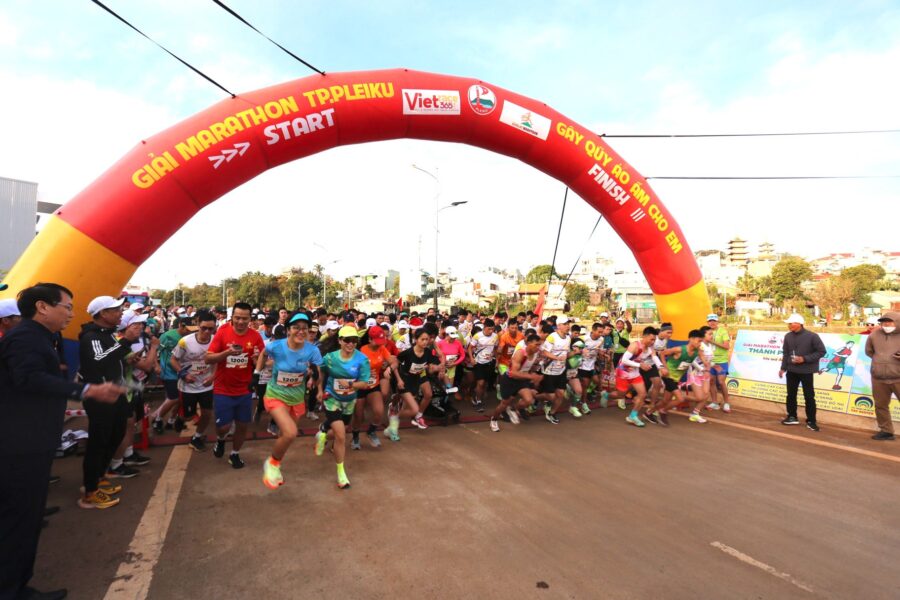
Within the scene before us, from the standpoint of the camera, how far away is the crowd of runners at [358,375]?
4699 millimetres

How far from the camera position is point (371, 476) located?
4.94 meters

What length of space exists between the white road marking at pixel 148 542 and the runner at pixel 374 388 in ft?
6.88

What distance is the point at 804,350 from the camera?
289 inches

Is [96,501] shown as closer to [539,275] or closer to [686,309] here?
[686,309]

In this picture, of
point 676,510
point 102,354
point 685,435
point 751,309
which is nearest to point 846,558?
point 676,510

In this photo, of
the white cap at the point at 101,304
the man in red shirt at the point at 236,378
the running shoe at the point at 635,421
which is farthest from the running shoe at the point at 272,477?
the running shoe at the point at 635,421

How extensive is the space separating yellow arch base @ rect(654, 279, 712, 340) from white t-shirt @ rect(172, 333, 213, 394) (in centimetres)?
814

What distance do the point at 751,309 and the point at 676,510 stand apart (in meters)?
67.8

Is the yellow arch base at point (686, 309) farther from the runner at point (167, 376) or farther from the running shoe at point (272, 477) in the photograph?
the runner at point (167, 376)

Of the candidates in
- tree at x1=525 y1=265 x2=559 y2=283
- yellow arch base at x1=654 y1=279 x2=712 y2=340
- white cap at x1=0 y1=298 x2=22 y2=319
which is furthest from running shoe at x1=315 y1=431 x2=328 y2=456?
tree at x1=525 y1=265 x2=559 y2=283

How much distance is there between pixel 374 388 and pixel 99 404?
117 inches

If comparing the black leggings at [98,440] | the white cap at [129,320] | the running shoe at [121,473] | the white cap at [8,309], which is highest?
the white cap at [8,309]

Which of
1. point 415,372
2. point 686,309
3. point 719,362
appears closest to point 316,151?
point 415,372

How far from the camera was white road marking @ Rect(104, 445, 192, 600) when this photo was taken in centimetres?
287
